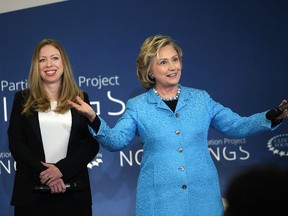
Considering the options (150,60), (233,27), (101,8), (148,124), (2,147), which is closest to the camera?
(148,124)

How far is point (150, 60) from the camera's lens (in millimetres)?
2623

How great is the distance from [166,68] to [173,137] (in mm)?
408

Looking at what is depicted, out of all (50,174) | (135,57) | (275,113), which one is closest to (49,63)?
(50,174)

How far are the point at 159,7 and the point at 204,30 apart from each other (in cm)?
46

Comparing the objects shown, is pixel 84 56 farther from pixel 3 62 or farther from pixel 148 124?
pixel 148 124

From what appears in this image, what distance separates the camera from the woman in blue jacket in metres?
2.36

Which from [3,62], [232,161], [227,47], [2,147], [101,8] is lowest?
[232,161]

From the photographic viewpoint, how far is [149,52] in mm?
2596

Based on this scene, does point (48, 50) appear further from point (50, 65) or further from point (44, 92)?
point (44, 92)

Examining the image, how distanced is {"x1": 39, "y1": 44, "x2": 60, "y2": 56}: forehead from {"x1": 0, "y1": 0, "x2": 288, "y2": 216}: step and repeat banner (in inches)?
46.7

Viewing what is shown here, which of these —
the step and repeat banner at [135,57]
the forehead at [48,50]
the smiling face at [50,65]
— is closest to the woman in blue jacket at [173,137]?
the smiling face at [50,65]

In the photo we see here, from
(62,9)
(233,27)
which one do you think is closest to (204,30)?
(233,27)

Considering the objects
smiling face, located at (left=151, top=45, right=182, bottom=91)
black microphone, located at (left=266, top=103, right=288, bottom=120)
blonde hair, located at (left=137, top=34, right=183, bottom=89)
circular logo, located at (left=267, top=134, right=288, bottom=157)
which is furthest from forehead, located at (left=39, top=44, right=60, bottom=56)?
circular logo, located at (left=267, top=134, right=288, bottom=157)

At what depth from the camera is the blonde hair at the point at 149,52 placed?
259cm
